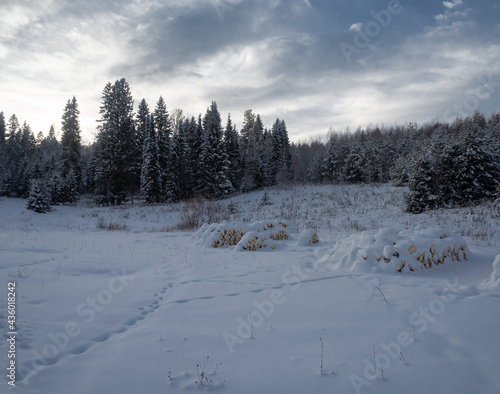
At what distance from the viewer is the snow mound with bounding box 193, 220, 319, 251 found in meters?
8.77

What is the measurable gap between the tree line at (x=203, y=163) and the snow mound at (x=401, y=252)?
9276 mm

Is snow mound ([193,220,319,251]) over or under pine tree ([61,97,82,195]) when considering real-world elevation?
under

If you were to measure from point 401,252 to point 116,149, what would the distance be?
31704 mm

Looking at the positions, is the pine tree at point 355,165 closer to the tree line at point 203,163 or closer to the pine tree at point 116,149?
the tree line at point 203,163

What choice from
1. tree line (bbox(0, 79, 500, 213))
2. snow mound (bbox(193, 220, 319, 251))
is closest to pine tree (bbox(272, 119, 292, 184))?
tree line (bbox(0, 79, 500, 213))

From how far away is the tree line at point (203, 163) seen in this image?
49.7 feet

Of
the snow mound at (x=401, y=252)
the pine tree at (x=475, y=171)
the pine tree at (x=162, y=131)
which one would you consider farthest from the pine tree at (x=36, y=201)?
the pine tree at (x=475, y=171)

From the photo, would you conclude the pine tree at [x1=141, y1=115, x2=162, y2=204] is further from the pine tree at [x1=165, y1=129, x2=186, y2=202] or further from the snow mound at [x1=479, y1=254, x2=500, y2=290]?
the snow mound at [x1=479, y1=254, x2=500, y2=290]

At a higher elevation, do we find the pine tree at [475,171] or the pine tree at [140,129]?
the pine tree at [140,129]

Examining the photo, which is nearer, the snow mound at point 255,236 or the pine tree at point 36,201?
the snow mound at point 255,236

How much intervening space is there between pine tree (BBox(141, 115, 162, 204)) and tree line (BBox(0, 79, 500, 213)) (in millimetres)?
111

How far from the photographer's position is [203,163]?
32.1 m

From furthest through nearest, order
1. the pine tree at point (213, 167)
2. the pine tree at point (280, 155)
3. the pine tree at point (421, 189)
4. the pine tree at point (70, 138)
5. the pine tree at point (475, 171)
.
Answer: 1. the pine tree at point (280, 155)
2. the pine tree at point (70, 138)
3. the pine tree at point (213, 167)
4. the pine tree at point (475, 171)
5. the pine tree at point (421, 189)

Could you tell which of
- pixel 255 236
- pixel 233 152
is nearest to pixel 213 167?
pixel 233 152
